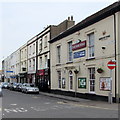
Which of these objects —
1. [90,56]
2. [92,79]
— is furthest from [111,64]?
[90,56]

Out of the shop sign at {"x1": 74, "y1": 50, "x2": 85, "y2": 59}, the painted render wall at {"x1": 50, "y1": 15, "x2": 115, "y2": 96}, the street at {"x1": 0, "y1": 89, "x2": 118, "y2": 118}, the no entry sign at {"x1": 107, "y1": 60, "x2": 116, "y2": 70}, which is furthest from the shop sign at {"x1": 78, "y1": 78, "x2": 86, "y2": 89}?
the street at {"x1": 0, "y1": 89, "x2": 118, "y2": 118}

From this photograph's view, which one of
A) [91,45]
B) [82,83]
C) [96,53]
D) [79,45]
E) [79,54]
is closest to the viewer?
[96,53]

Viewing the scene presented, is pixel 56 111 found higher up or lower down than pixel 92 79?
lower down

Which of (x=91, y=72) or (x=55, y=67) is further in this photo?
(x=55, y=67)

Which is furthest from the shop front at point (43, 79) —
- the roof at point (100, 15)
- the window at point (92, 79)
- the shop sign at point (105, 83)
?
the shop sign at point (105, 83)

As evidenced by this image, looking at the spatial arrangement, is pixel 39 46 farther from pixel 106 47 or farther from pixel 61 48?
pixel 106 47

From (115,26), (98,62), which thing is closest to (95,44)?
(98,62)

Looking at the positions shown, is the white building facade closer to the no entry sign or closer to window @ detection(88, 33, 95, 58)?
window @ detection(88, 33, 95, 58)

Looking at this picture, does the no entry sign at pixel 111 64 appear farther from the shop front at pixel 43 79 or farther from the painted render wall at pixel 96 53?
the shop front at pixel 43 79

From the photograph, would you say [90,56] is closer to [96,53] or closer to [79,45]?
[96,53]

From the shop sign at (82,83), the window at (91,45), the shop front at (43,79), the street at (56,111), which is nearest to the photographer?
the street at (56,111)

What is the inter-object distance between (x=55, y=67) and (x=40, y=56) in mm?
8863

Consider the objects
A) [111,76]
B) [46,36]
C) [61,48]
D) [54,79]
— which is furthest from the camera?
[46,36]

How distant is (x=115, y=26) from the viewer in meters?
18.1
